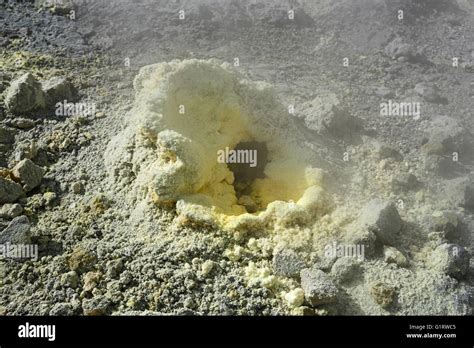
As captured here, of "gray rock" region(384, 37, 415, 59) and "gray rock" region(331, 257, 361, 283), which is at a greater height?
"gray rock" region(384, 37, 415, 59)

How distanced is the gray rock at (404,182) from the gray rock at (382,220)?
63cm

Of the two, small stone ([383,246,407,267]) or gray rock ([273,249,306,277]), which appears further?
small stone ([383,246,407,267])

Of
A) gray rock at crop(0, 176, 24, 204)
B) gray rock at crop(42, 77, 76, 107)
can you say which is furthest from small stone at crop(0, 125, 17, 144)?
gray rock at crop(0, 176, 24, 204)

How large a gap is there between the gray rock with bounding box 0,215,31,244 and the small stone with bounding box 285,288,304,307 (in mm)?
1980

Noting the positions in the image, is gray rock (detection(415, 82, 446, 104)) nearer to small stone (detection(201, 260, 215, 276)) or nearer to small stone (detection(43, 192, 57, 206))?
small stone (detection(201, 260, 215, 276))

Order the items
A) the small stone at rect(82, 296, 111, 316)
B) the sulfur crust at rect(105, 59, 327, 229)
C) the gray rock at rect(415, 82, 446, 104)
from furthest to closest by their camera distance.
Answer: the gray rock at rect(415, 82, 446, 104), the sulfur crust at rect(105, 59, 327, 229), the small stone at rect(82, 296, 111, 316)

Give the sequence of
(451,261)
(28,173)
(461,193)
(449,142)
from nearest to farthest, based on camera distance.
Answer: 1. (451,261)
2. (28,173)
3. (461,193)
4. (449,142)

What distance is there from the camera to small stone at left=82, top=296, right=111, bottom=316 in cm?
368

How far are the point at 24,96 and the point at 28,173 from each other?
1039 mm

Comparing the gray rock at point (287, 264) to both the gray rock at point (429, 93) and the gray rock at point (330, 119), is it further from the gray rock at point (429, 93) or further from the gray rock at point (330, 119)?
the gray rock at point (429, 93)

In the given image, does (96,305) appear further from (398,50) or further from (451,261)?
(398,50)

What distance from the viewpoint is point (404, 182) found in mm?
4977

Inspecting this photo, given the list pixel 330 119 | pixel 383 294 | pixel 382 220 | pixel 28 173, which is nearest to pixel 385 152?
pixel 330 119
